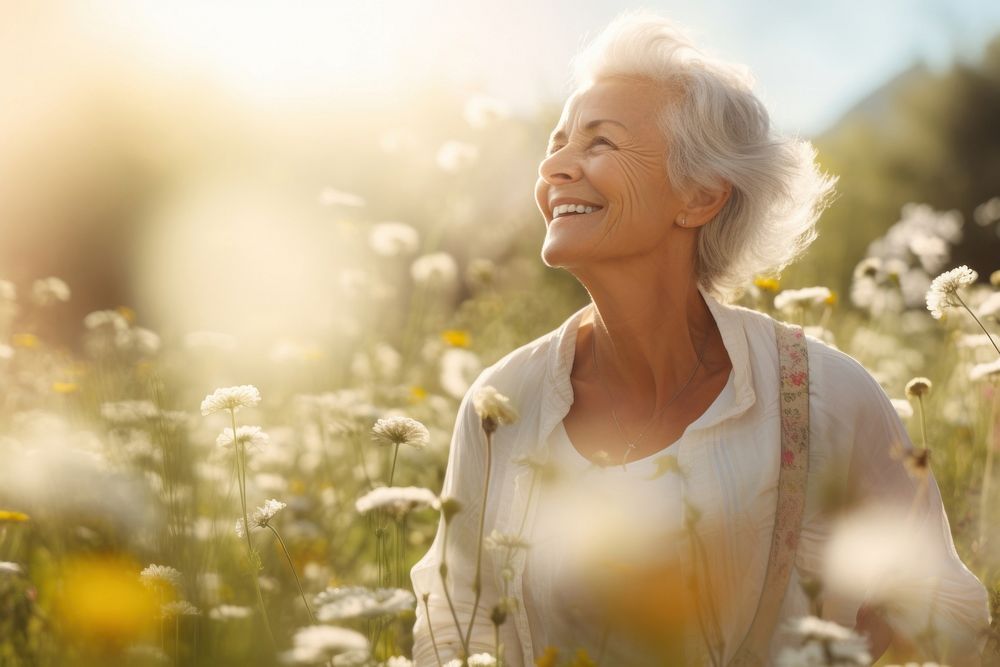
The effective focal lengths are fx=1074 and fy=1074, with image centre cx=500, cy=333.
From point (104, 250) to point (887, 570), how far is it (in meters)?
8.26

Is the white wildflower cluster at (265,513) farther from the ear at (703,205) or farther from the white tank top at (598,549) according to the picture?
the ear at (703,205)

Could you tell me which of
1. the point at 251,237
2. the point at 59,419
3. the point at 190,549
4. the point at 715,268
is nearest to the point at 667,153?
the point at 715,268

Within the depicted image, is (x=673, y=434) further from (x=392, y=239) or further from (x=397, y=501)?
(x=392, y=239)

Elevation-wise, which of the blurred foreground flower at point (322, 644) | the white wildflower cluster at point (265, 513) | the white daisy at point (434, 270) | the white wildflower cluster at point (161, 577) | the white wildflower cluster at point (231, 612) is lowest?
the blurred foreground flower at point (322, 644)

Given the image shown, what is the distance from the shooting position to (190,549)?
5.84 feet

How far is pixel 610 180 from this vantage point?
2473 millimetres

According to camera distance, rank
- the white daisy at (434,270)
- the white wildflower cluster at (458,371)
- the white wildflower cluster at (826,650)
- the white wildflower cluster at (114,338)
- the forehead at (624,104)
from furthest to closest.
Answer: the white daisy at (434,270) < the white wildflower cluster at (458,371) < the white wildflower cluster at (114,338) < the forehead at (624,104) < the white wildflower cluster at (826,650)

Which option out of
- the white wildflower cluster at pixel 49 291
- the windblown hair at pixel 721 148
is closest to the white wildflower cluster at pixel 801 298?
the windblown hair at pixel 721 148

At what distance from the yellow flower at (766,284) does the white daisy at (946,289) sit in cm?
85

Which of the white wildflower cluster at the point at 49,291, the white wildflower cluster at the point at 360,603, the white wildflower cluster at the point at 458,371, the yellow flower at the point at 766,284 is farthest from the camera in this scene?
the white wildflower cluster at the point at 49,291

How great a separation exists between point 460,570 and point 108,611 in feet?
2.87

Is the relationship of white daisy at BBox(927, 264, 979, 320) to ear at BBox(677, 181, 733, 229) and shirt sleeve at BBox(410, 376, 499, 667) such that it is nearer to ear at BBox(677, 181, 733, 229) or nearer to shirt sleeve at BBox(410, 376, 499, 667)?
ear at BBox(677, 181, 733, 229)

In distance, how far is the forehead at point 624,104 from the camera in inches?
101

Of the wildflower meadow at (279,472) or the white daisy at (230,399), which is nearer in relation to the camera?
the wildflower meadow at (279,472)
